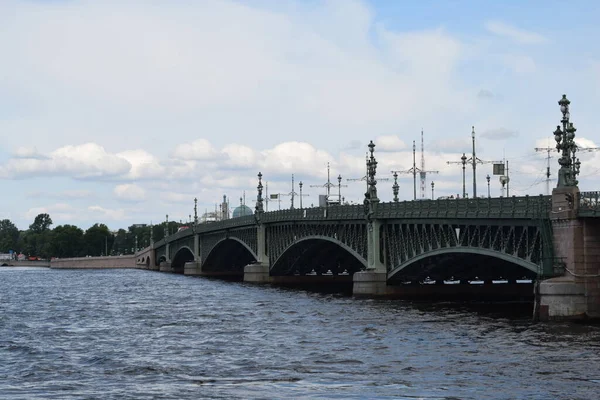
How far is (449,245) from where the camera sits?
68.4 m

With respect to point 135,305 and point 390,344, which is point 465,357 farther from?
point 135,305

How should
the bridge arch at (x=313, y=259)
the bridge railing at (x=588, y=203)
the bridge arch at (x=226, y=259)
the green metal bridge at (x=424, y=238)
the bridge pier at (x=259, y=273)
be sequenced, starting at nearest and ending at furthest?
the bridge railing at (x=588, y=203) < the green metal bridge at (x=424, y=238) < the bridge arch at (x=313, y=259) < the bridge pier at (x=259, y=273) < the bridge arch at (x=226, y=259)

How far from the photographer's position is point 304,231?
105 m

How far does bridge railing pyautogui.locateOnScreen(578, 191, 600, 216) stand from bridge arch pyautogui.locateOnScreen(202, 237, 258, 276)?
335ft

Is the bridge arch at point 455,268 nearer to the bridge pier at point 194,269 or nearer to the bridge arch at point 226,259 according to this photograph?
the bridge arch at point 226,259

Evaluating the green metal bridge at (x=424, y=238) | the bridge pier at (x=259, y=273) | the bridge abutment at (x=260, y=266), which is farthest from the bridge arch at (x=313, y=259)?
the bridge abutment at (x=260, y=266)

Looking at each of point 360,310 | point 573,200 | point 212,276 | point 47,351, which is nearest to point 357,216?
point 360,310

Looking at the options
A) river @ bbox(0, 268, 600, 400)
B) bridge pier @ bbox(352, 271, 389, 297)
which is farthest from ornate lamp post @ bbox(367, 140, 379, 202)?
river @ bbox(0, 268, 600, 400)

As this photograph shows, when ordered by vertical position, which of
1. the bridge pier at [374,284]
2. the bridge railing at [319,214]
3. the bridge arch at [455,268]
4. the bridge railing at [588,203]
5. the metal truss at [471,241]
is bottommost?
the bridge pier at [374,284]

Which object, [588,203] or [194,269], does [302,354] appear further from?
[194,269]

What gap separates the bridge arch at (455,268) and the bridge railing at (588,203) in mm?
15878

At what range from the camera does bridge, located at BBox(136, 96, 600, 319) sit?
5172 centimetres

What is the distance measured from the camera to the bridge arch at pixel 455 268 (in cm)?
7150

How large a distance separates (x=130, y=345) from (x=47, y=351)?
400cm
